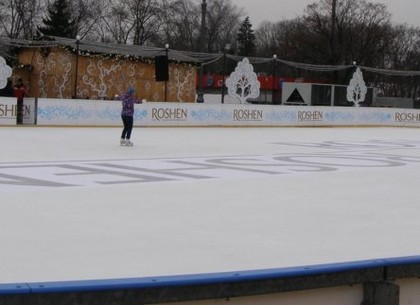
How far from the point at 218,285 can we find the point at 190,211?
312 centimetres

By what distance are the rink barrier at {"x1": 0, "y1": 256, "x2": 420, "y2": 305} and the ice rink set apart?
62cm

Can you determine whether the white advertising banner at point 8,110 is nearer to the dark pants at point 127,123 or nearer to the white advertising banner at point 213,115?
the white advertising banner at point 213,115

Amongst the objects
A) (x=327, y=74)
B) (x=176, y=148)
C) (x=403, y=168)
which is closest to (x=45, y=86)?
(x=176, y=148)

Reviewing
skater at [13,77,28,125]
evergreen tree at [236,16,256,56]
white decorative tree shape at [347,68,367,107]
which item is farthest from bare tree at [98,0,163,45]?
skater at [13,77,28,125]

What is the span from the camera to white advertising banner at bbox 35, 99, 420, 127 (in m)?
20.4

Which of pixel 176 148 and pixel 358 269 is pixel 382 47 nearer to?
pixel 176 148

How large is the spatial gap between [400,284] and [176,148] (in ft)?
34.0

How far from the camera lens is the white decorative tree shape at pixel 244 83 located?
25.9 metres

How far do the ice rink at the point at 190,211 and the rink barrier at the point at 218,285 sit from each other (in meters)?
0.62

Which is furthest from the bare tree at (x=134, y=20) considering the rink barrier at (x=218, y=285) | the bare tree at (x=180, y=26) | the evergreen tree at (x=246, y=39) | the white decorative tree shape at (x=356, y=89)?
the rink barrier at (x=218, y=285)

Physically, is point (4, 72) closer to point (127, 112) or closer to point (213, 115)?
point (213, 115)

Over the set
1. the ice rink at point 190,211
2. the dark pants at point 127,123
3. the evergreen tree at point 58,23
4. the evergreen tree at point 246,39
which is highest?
the evergreen tree at point 246,39

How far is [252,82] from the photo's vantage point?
85.9 feet

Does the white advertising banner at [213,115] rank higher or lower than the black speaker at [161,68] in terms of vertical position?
lower
